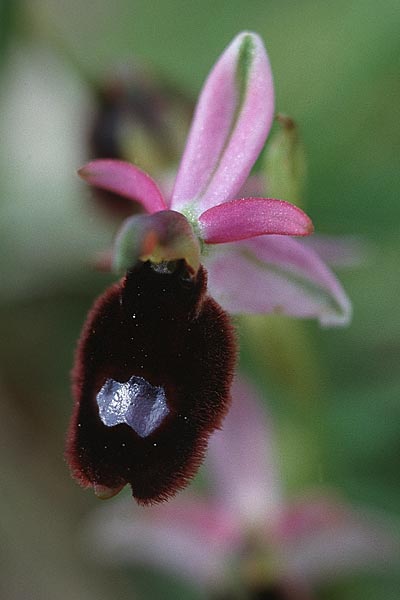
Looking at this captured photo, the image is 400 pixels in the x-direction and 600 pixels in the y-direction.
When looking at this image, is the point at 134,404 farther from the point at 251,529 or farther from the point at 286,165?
the point at 251,529

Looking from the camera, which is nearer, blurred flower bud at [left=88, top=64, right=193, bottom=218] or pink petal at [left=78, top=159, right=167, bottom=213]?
pink petal at [left=78, top=159, right=167, bottom=213]

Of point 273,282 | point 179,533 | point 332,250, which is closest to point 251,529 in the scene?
point 179,533

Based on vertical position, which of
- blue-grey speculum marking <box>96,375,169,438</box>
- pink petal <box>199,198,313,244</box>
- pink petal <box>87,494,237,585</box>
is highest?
pink petal <box>199,198,313,244</box>

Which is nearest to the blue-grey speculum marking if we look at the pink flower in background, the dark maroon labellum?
the dark maroon labellum

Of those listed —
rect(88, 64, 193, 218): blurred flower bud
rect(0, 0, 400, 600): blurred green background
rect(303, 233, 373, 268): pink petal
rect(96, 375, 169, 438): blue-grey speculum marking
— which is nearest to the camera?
rect(96, 375, 169, 438): blue-grey speculum marking

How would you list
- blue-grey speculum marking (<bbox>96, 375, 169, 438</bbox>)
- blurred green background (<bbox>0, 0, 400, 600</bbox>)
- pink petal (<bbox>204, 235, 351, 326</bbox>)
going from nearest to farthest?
blue-grey speculum marking (<bbox>96, 375, 169, 438</bbox>)
pink petal (<bbox>204, 235, 351, 326</bbox>)
blurred green background (<bbox>0, 0, 400, 600</bbox>)

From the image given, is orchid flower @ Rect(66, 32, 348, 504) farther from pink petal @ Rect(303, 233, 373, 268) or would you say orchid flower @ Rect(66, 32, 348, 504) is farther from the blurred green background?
the blurred green background

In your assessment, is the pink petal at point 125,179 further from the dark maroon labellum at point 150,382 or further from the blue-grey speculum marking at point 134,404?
the blue-grey speculum marking at point 134,404

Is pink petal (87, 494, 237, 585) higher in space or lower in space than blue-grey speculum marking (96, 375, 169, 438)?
lower

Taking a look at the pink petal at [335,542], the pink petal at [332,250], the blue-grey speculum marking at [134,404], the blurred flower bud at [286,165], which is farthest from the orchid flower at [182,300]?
the pink petal at [335,542]
